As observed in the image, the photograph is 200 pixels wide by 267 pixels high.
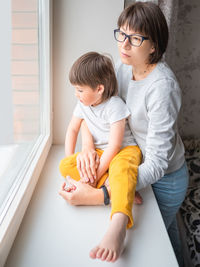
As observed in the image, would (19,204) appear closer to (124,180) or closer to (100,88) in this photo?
(124,180)

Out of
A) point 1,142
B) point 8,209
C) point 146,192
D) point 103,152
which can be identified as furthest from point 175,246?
point 1,142

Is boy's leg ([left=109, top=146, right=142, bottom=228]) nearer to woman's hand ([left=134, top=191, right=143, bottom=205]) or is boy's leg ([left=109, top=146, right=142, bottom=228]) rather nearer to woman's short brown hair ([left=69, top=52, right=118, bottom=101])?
woman's hand ([left=134, top=191, right=143, bottom=205])

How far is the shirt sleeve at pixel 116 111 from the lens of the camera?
1.08 metres

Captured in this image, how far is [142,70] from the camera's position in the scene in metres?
1.07

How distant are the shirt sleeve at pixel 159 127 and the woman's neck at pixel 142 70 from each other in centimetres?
9

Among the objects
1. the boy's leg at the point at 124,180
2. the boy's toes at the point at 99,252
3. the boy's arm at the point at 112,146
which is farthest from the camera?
the boy's arm at the point at 112,146

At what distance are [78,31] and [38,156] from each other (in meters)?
0.60

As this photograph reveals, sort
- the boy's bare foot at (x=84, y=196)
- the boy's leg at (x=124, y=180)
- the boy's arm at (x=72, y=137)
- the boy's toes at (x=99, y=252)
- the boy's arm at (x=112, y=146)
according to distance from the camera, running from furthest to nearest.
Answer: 1. the boy's arm at (x=72, y=137)
2. the boy's arm at (x=112, y=146)
3. the boy's bare foot at (x=84, y=196)
4. the boy's leg at (x=124, y=180)
5. the boy's toes at (x=99, y=252)

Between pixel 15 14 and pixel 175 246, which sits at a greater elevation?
pixel 15 14

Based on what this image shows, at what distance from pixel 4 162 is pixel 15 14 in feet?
1.58

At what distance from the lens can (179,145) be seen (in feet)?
3.76

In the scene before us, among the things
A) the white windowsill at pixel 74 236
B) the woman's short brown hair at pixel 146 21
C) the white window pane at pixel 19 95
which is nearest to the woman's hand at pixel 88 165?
the white windowsill at pixel 74 236

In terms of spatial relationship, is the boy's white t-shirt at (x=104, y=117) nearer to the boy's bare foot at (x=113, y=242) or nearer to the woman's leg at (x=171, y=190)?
the woman's leg at (x=171, y=190)

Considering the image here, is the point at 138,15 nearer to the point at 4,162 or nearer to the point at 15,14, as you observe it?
the point at 15,14
